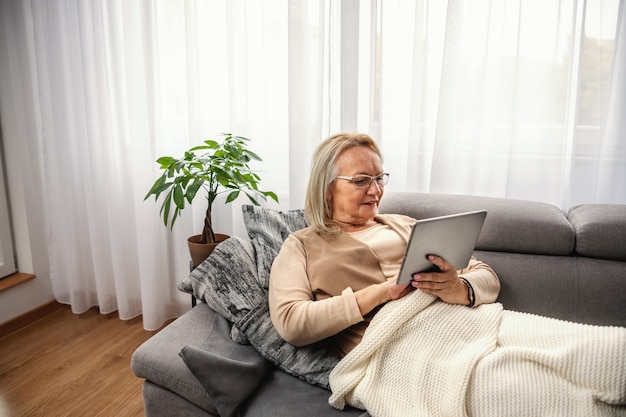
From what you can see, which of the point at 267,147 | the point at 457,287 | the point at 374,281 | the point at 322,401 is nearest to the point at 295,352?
the point at 322,401

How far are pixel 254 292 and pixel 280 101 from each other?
101 centimetres

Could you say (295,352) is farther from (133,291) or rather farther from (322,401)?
(133,291)

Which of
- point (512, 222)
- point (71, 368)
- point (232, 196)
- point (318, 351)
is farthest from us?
point (71, 368)

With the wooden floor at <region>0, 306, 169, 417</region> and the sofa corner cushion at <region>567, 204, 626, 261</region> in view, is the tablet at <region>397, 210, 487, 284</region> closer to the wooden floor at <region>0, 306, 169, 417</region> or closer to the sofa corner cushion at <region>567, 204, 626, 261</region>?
the sofa corner cushion at <region>567, 204, 626, 261</region>

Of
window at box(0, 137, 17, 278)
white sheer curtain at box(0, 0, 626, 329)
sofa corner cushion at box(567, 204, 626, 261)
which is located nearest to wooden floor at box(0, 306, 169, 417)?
white sheer curtain at box(0, 0, 626, 329)

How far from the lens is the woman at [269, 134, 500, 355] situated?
3.97ft

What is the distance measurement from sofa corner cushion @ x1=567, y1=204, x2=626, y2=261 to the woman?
341mm

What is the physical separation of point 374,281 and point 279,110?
41.5 inches

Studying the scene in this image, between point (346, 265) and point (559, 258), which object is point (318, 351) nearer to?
point (346, 265)

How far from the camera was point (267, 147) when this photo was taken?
85.5 inches

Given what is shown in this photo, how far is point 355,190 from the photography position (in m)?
1.44

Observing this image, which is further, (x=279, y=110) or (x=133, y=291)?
(x=133, y=291)

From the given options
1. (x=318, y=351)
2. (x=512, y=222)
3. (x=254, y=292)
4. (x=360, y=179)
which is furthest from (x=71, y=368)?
(x=512, y=222)

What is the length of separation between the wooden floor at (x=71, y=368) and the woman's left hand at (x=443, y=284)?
4.19 feet
